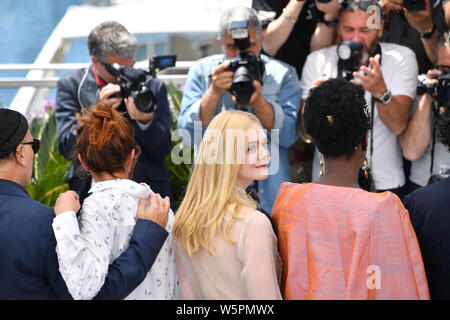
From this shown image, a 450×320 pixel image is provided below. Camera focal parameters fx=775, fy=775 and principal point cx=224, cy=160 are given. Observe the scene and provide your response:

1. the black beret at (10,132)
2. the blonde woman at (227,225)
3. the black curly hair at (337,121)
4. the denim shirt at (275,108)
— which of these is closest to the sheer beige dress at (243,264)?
the blonde woman at (227,225)

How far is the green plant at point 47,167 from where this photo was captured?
4617 millimetres

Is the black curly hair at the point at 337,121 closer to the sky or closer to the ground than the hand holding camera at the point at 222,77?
closer to the sky

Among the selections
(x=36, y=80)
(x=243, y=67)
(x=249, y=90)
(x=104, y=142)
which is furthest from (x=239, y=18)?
(x=36, y=80)

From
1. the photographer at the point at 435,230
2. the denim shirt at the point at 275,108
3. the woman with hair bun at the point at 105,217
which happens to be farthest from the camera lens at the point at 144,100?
the photographer at the point at 435,230

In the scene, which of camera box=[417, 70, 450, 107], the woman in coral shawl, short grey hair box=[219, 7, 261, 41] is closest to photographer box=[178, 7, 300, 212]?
short grey hair box=[219, 7, 261, 41]

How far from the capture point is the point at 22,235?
2.58m

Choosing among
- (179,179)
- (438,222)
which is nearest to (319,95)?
(438,222)

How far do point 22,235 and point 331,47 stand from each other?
2.23 metres

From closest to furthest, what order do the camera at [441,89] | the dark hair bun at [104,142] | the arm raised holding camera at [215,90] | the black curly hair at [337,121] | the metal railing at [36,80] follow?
1. the black curly hair at [337,121]
2. the dark hair bun at [104,142]
3. the camera at [441,89]
4. the arm raised holding camera at [215,90]
5. the metal railing at [36,80]

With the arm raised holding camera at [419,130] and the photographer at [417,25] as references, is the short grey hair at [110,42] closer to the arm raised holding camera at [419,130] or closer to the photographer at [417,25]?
the photographer at [417,25]

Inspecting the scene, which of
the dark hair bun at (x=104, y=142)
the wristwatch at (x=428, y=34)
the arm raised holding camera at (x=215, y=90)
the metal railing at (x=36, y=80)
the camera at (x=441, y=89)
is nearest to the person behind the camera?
the dark hair bun at (x=104, y=142)

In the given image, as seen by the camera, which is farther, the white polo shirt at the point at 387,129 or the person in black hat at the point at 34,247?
the white polo shirt at the point at 387,129

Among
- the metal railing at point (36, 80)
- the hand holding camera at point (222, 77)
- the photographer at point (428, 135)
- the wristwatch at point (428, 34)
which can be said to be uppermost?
the wristwatch at point (428, 34)
